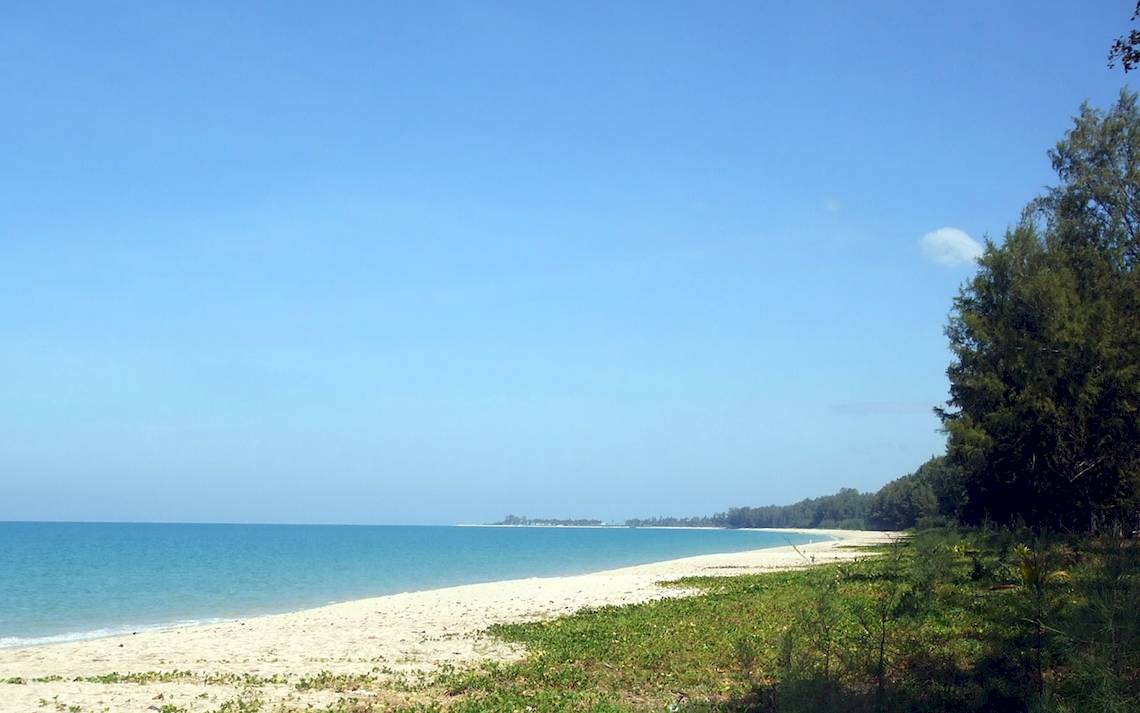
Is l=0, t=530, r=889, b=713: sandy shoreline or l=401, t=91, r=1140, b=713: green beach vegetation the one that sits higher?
l=401, t=91, r=1140, b=713: green beach vegetation

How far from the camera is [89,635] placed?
29172 millimetres

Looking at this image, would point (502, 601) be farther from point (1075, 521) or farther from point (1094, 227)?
point (1094, 227)

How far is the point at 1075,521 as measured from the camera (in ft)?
102

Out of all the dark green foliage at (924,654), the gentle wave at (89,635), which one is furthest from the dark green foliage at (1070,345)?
the gentle wave at (89,635)

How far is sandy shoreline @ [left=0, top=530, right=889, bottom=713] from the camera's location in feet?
48.0

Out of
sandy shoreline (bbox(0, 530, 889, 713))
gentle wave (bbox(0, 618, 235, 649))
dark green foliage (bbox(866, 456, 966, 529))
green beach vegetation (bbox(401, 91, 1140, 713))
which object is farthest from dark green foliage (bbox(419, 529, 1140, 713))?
dark green foliage (bbox(866, 456, 966, 529))

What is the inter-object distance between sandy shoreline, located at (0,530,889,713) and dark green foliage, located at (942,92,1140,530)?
37.1ft

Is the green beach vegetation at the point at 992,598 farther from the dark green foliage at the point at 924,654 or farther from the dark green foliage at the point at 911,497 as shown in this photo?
the dark green foliage at the point at 911,497

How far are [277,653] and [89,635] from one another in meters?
13.2

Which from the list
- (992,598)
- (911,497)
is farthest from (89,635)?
(911,497)

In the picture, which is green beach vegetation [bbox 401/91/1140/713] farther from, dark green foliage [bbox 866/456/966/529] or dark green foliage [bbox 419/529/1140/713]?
dark green foliage [bbox 866/456/966/529]

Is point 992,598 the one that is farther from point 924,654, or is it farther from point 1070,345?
point 1070,345

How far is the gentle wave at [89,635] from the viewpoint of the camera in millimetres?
27453

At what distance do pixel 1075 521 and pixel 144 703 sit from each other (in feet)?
94.7
